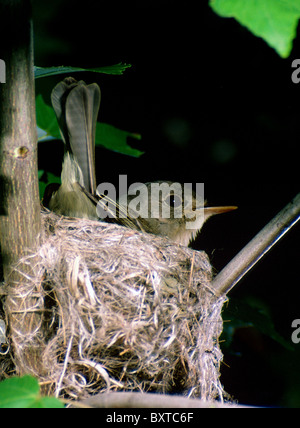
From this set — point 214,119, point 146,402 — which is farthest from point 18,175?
point 214,119

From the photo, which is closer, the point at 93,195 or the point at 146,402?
the point at 146,402

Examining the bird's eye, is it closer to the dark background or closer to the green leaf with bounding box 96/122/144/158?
the dark background

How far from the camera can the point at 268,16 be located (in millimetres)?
1040

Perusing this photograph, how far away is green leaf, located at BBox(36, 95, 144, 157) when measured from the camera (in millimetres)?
2852

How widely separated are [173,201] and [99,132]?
754 mm

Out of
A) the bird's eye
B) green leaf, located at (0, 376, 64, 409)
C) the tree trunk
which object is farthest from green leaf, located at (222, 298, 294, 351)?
green leaf, located at (0, 376, 64, 409)

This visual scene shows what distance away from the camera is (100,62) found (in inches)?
138

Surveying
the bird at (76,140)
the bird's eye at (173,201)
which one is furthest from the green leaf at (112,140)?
the bird's eye at (173,201)

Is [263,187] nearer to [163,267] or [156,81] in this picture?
[156,81]

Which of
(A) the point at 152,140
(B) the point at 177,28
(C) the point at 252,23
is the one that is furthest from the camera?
(A) the point at 152,140

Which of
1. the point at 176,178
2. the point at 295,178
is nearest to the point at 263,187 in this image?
the point at 295,178

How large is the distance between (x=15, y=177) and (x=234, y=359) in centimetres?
240

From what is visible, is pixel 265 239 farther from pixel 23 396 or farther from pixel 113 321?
pixel 23 396

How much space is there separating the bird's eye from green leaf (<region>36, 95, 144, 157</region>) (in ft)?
1.76
